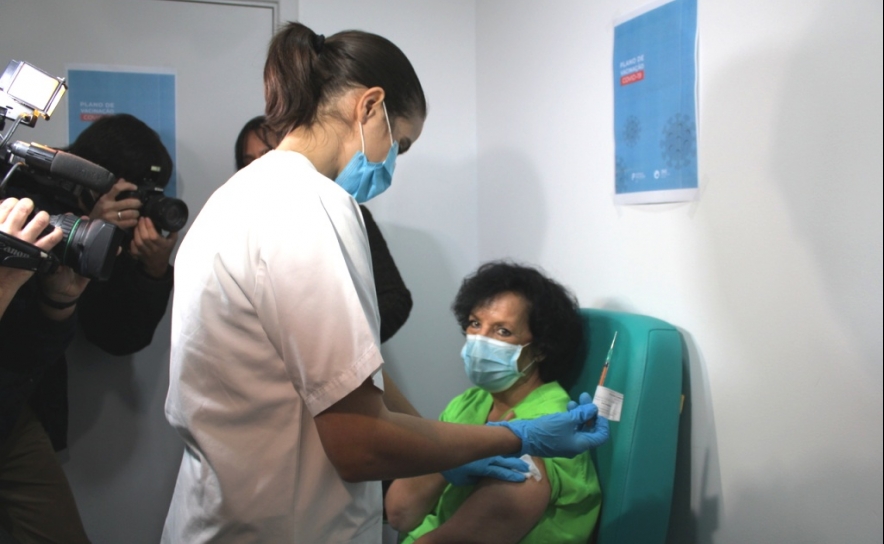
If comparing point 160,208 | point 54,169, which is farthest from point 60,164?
point 160,208

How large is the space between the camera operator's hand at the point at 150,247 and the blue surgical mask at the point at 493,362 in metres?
0.98

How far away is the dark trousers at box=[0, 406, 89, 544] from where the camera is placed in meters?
1.65

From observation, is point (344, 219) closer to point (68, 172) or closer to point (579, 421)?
point (579, 421)

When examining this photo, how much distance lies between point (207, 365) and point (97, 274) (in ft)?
1.57

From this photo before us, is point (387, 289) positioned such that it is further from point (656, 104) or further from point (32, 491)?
point (32, 491)

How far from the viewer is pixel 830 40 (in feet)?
3.35

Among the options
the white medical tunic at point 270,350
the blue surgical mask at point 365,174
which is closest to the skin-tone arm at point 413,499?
the white medical tunic at point 270,350

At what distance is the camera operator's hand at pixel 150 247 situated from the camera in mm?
1810

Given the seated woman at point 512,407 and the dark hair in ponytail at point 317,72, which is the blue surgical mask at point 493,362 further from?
the dark hair in ponytail at point 317,72

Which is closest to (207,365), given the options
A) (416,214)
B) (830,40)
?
(830,40)

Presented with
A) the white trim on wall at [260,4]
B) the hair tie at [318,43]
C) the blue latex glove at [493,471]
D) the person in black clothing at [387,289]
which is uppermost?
the white trim on wall at [260,4]

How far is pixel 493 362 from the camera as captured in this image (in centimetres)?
148

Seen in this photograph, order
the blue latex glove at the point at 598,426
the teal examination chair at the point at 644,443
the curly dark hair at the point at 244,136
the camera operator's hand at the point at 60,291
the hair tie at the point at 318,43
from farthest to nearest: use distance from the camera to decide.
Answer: the curly dark hair at the point at 244,136 → the camera operator's hand at the point at 60,291 → the teal examination chair at the point at 644,443 → the blue latex glove at the point at 598,426 → the hair tie at the point at 318,43

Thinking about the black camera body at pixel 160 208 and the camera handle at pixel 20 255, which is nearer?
the camera handle at pixel 20 255
